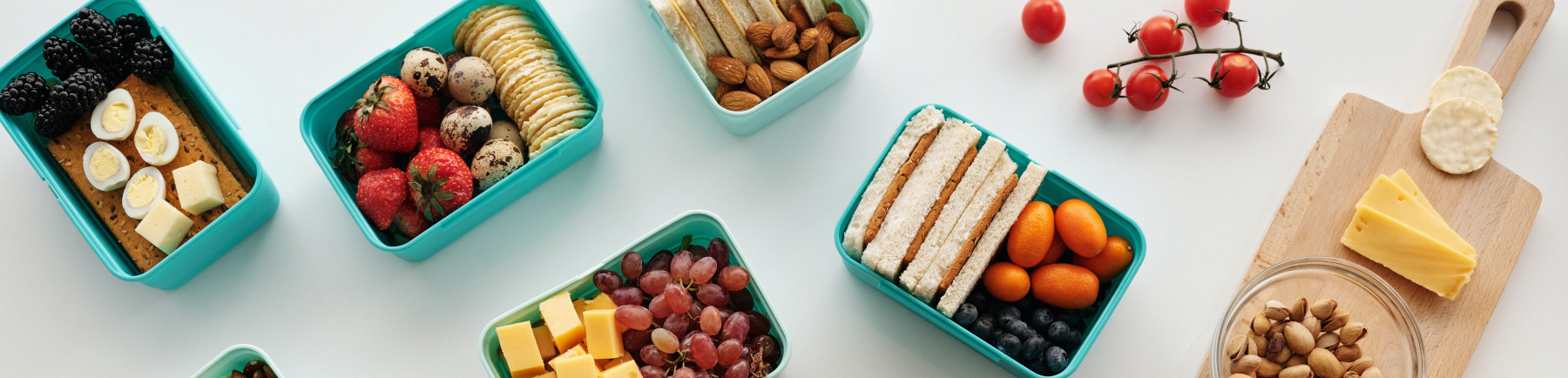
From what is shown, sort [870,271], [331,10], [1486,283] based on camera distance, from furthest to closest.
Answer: [331,10] → [1486,283] → [870,271]

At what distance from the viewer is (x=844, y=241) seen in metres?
1.41

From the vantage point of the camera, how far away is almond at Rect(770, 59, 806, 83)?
1.48 metres

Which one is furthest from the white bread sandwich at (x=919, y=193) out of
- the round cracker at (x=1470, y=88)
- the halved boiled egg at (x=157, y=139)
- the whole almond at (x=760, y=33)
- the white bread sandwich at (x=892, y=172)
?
the halved boiled egg at (x=157, y=139)

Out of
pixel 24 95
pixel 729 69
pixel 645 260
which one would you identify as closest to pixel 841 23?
pixel 729 69

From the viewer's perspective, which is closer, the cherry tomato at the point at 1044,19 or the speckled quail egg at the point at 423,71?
the speckled quail egg at the point at 423,71

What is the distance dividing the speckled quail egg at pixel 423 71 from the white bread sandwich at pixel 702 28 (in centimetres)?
44

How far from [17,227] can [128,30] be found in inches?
19.1

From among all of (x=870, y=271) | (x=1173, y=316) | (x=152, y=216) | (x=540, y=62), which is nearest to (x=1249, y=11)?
(x=1173, y=316)

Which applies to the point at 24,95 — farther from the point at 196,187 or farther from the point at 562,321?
the point at 562,321

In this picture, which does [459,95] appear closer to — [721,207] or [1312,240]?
[721,207]

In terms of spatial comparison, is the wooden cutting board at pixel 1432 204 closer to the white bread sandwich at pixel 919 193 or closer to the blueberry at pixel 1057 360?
the blueberry at pixel 1057 360

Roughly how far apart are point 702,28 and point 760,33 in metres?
0.11

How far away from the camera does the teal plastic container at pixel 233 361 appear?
134 centimetres

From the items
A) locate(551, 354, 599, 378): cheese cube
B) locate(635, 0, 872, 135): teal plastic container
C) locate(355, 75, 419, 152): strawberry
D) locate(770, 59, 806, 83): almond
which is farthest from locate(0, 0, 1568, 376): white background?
locate(551, 354, 599, 378): cheese cube
